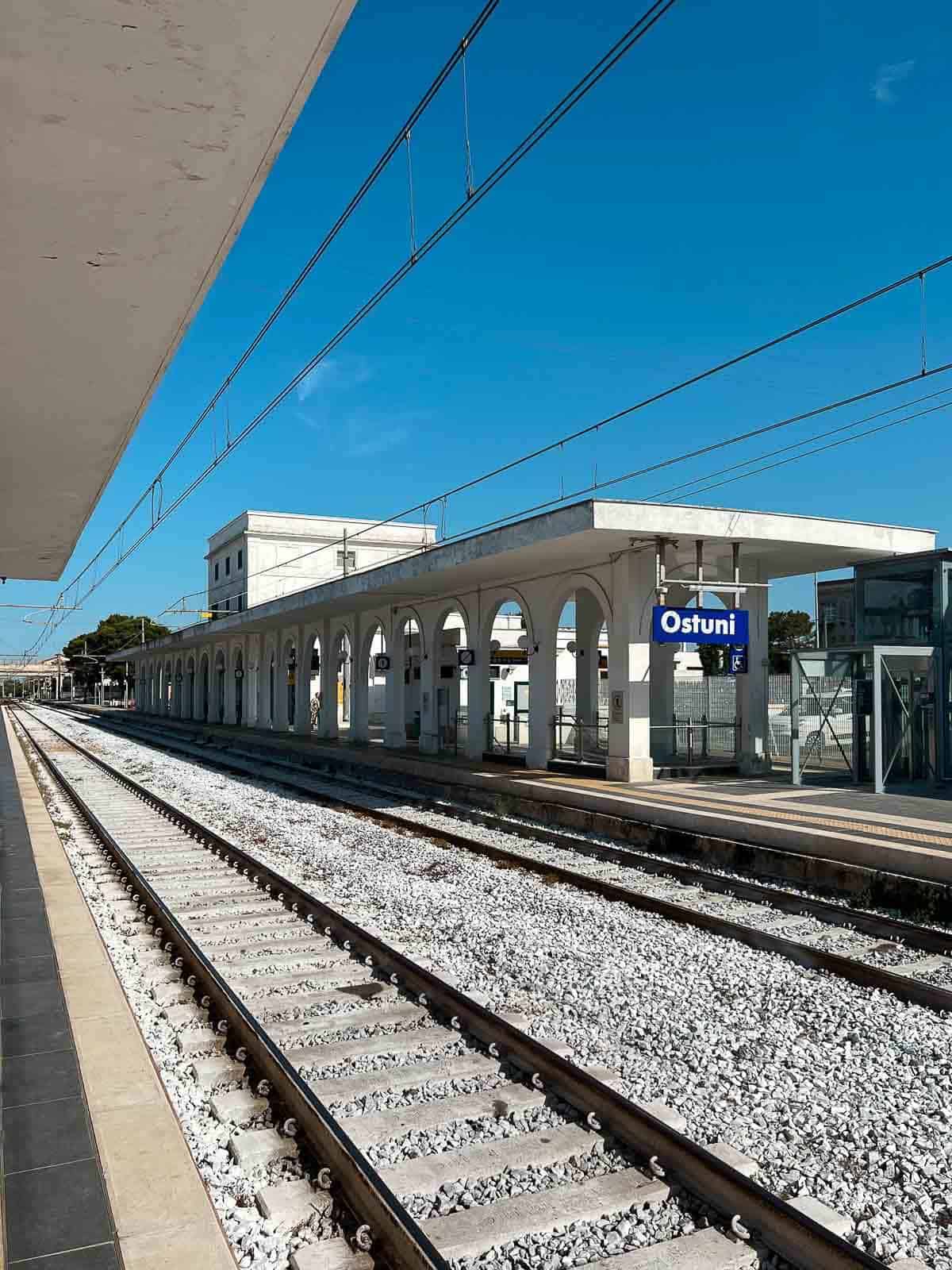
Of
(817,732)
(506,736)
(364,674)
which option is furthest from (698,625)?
(364,674)

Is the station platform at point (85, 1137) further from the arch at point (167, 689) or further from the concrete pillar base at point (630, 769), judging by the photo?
the arch at point (167, 689)

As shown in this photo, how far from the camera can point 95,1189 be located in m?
3.57

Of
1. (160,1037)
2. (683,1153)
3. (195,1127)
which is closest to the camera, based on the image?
(683,1153)

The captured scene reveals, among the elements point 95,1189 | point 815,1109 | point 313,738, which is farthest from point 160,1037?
point 313,738

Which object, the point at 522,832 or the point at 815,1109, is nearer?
the point at 815,1109

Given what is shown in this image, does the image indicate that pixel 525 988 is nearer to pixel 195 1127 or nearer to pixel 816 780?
pixel 195 1127

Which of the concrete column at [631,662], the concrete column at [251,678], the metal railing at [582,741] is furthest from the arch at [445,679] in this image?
the concrete column at [251,678]

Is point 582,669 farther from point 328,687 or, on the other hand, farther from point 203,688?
point 203,688

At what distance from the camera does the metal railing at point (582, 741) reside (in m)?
20.7

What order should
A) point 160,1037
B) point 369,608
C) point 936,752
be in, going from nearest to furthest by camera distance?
point 160,1037 < point 936,752 < point 369,608

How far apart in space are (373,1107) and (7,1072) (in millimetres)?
1738

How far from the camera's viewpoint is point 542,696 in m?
20.0

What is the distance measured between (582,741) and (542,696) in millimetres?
1852

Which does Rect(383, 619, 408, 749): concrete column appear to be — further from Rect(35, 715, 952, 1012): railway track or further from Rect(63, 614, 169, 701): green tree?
Rect(63, 614, 169, 701): green tree
